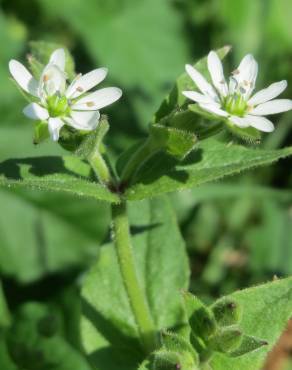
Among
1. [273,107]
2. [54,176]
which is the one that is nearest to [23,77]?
[54,176]

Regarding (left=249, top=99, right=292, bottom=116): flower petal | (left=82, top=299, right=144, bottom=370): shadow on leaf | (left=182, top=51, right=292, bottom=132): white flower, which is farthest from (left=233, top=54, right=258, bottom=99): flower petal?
(left=82, top=299, right=144, bottom=370): shadow on leaf

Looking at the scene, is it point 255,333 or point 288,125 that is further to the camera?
point 288,125

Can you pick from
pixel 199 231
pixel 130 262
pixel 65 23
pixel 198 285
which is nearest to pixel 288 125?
pixel 199 231

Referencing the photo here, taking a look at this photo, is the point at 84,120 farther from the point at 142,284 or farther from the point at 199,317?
the point at 142,284

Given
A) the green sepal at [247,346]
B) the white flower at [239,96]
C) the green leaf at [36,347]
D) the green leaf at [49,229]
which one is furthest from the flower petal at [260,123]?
the green leaf at [49,229]

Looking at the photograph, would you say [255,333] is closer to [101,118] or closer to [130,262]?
[130,262]

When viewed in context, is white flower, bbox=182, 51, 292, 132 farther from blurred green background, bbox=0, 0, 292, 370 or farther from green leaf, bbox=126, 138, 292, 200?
blurred green background, bbox=0, 0, 292, 370

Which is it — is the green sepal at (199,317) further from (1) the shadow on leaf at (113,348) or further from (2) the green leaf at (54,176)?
(1) the shadow on leaf at (113,348)
